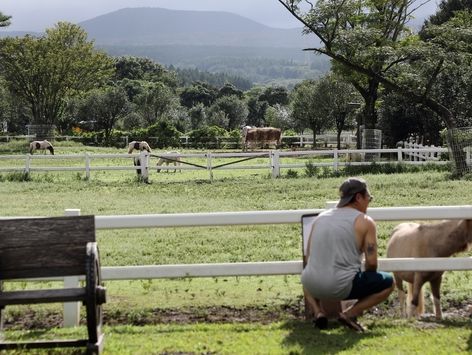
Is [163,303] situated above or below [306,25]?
below

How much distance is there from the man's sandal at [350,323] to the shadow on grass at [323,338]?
1.4 inches

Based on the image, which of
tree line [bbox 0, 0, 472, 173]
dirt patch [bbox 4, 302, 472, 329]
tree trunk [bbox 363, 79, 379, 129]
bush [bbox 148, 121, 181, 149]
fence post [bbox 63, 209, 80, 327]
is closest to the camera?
fence post [bbox 63, 209, 80, 327]

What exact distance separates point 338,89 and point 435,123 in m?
13.2

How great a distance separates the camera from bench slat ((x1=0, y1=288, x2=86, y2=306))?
4.83 m

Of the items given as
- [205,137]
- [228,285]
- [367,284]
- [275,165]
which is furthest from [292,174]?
[205,137]

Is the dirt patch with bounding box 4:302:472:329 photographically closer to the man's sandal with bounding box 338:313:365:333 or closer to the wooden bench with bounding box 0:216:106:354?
the man's sandal with bounding box 338:313:365:333

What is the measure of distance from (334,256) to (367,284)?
375 mm

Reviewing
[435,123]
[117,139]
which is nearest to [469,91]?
[435,123]

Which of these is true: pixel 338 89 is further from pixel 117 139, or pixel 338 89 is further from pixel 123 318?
pixel 123 318

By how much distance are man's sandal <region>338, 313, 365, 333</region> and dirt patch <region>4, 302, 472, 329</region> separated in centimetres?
60

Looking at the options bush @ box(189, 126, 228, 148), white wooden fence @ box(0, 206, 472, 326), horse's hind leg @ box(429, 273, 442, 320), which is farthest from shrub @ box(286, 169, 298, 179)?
bush @ box(189, 126, 228, 148)

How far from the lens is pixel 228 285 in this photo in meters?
7.67

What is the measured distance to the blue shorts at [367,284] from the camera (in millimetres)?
5355

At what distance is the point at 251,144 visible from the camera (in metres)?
44.4
